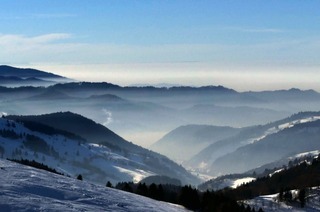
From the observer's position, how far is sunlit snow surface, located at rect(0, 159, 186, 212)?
68225mm

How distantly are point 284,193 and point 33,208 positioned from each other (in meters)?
124

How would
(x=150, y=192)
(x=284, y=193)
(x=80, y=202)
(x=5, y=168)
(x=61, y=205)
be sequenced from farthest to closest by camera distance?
(x=284, y=193), (x=150, y=192), (x=5, y=168), (x=80, y=202), (x=61, y=205)

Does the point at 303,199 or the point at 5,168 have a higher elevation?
the point at 5,168

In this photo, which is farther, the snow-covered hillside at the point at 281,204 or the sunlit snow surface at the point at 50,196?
the snow-covered hillside at the point at 281,204

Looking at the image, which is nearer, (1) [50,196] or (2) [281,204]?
(1) [50,196]

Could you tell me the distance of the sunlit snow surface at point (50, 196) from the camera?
68225 mm

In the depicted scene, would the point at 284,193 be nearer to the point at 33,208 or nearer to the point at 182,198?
the point at 182,198

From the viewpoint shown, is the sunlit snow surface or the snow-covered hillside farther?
the snow-covered hillside

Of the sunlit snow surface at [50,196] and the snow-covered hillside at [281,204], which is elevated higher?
the sunlit snow surface at [50,196]

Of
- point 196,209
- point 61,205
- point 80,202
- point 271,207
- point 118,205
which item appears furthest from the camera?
point 271,207

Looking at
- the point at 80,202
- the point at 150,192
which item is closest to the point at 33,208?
the point at 80,202

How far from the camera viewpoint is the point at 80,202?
77.2m

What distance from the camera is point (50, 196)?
77.2m

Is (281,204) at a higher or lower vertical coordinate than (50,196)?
lower
